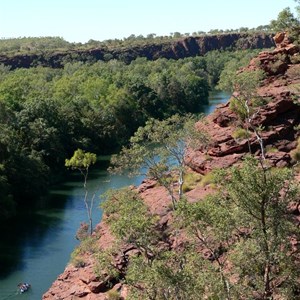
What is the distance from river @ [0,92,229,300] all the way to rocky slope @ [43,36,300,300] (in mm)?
7192

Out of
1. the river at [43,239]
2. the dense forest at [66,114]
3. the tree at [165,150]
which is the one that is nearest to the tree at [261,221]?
the tree at [165,150]

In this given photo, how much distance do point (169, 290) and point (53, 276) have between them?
2234 cm

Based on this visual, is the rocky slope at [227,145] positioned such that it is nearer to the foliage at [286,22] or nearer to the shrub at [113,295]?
the shrub at [113,295]

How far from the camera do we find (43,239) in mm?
46094

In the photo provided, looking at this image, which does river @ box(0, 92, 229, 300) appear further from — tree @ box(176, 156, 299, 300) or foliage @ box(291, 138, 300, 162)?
tree @ box(176, 156, 299, 300)

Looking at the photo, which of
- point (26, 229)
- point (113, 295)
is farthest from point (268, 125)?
point (26, 229)

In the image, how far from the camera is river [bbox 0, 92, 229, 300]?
37.8 m

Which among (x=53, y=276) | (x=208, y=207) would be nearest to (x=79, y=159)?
(x=53, y=276)

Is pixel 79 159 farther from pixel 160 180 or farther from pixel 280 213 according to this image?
pixel 280 213

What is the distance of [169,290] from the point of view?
17469 millimetres

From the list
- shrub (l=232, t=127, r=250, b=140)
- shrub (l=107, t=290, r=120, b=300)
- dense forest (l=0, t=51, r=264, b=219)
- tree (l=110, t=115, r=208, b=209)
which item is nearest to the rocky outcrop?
shrub (l=232, t=127, r=250, b=140)

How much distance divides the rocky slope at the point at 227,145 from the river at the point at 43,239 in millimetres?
7192

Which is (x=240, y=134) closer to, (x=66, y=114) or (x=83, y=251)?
(x=83, y=251)

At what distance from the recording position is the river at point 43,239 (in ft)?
124
